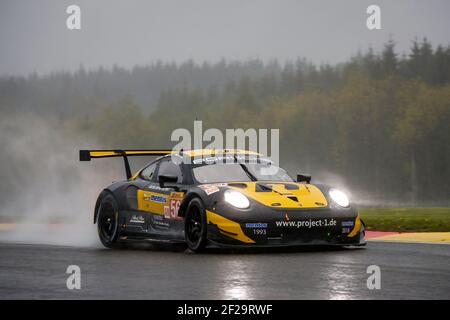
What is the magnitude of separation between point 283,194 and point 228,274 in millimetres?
2704

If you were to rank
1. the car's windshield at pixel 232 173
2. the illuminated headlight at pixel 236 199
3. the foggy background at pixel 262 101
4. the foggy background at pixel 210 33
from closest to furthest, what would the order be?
the illuminated headlight at pixel 236 199 < the car's windshield at pixel 232 173 < the foggy background at pixel 262 101 < the foggy background at pixel 210 33

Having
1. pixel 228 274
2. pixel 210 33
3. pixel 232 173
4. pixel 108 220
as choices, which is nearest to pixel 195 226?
Result: pixel 232 173

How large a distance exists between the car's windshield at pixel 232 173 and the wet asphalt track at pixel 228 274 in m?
1.11

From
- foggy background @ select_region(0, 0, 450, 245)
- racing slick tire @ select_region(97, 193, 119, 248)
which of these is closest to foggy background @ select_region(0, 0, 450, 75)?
foggy background @ select_region(0, 0, 450, 245)

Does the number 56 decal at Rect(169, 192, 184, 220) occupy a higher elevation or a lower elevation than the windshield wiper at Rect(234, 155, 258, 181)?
lower

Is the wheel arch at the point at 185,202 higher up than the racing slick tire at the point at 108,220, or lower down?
higher up

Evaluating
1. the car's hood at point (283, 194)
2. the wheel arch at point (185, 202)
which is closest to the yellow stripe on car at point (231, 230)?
the car's hood at point (283, 194)

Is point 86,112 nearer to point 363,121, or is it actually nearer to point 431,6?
point 363,121

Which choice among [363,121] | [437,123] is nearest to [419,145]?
[437,123]

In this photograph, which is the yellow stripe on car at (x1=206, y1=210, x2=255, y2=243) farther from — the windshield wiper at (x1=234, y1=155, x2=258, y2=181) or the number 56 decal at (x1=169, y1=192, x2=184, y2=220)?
the windshield wiper at (x1=234, y1=155, x2=258, y2=181)

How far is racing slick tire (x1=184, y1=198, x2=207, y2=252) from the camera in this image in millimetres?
11395

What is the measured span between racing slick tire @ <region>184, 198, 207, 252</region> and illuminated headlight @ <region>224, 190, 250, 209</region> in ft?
1.13

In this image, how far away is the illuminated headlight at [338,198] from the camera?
11805 millimetres

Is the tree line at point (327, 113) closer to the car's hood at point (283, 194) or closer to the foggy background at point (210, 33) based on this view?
the foggy background at point (210, 33)
